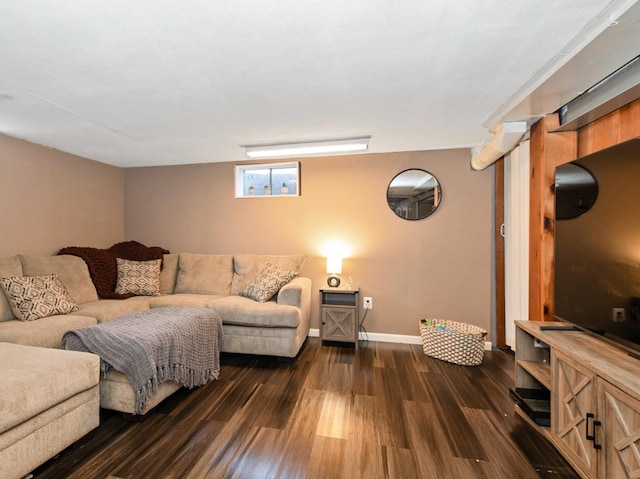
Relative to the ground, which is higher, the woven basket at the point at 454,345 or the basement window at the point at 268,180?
the basement window at the point at 268,180

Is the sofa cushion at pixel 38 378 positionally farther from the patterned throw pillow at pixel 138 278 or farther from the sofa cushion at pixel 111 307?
the patterned throw pillow at pixel 138 278

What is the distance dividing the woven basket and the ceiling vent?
6.29 feet

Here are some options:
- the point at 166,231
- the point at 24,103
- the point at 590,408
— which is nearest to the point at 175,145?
the point at 24,103

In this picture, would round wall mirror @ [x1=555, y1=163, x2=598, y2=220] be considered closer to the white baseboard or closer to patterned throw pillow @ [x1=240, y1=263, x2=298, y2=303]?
the white baseboard

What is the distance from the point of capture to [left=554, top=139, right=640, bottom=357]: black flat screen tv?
134 centimetres

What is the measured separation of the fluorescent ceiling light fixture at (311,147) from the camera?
290 centimetres

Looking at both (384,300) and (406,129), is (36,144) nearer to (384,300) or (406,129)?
(406,129)

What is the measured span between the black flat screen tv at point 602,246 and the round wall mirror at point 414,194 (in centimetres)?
154

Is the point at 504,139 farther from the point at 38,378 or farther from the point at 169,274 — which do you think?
the point at 169,274

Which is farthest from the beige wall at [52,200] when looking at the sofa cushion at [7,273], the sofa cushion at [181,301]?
the sofa cushion at [181,301]

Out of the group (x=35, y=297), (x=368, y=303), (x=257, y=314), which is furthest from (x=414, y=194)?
(x=35, y=297)

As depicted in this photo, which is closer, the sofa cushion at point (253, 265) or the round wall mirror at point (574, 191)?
the round wall mirror at point (574, 191)

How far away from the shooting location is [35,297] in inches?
96.1

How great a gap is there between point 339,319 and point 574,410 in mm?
2063
